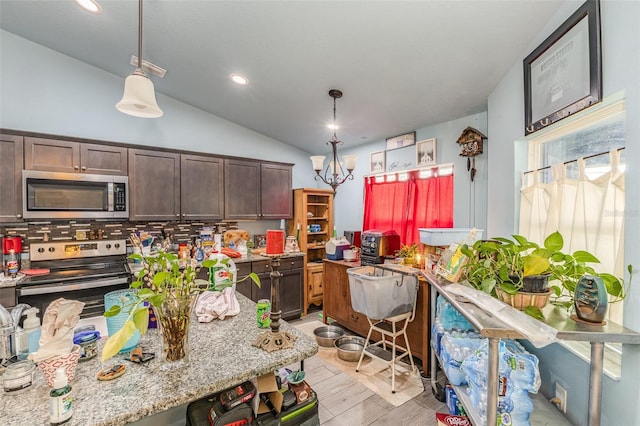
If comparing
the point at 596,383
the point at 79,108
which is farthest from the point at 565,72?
the point at 79,108

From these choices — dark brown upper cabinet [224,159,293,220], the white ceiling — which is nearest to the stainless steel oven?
dark brown upper cabinet [224,159,293,220]

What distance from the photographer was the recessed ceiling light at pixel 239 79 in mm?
2830

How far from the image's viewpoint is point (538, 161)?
1947 mm

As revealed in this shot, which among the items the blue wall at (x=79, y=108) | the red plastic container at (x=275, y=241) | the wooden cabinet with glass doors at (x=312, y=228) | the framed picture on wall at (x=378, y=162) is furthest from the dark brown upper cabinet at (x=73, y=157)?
the framed picture on wall at (x=378, y=162)

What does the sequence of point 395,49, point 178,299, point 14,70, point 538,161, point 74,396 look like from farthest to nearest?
point 14,70, point 395,49, point 538,161, point 178,299, point 74,396

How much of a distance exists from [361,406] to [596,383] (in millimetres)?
1533

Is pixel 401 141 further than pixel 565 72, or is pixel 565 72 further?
pixel 401 141

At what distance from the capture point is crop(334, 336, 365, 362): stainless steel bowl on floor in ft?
9.21

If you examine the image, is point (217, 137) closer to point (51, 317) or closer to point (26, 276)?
point (26, 276)

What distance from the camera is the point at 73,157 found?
2.85 metres

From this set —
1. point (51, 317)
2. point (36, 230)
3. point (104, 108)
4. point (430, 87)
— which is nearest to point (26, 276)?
point (36, 230)

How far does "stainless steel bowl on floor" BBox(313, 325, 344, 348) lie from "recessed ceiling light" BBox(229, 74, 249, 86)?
288cm

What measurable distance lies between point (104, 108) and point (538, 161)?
426 cm

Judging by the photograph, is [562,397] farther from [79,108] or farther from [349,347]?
[79,108]
